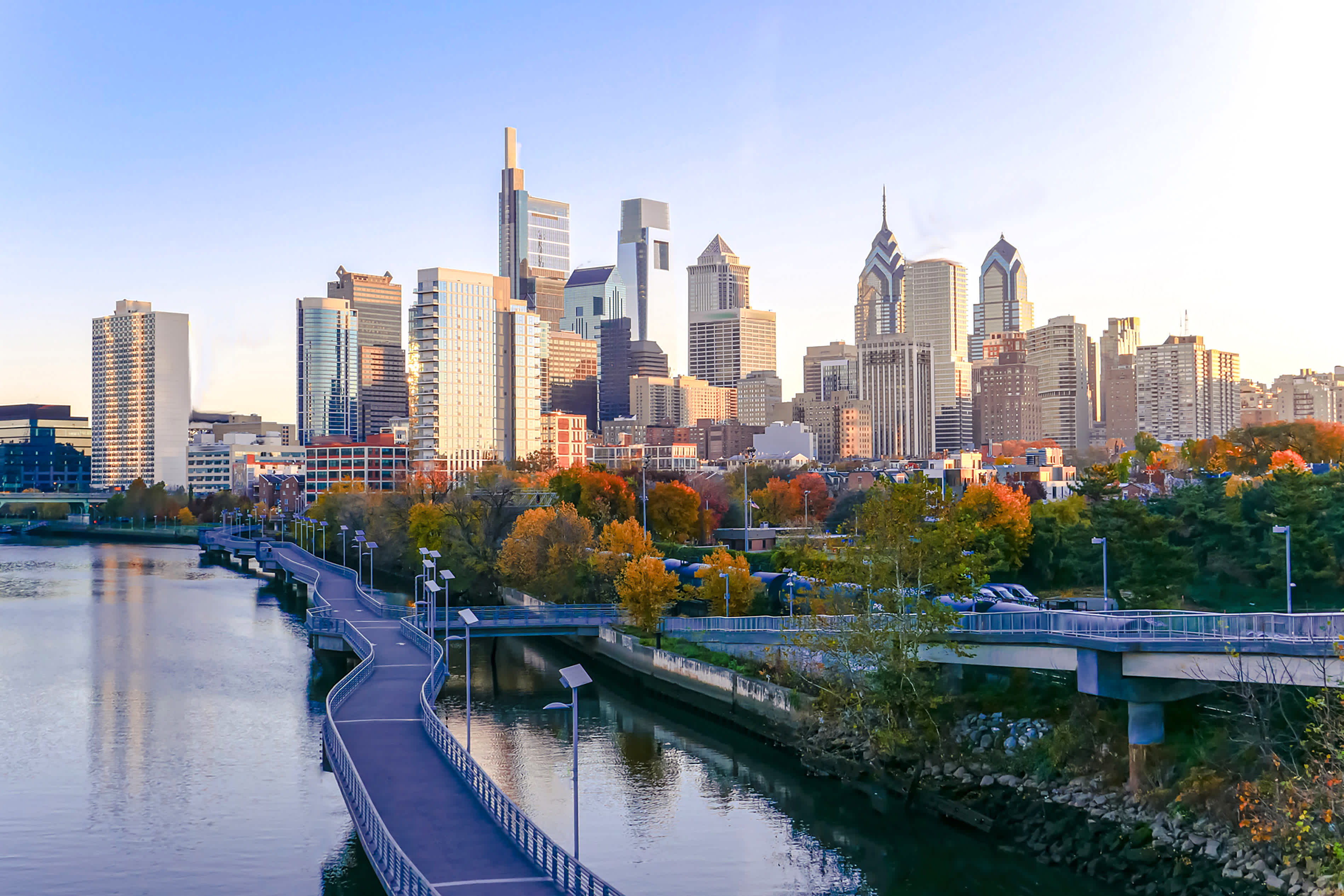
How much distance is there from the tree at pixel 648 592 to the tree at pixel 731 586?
6.39 ft

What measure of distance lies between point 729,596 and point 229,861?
30.4 metres

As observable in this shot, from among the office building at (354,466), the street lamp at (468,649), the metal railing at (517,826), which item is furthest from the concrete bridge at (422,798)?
the office building at (354,466)

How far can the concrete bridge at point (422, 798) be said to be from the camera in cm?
2467

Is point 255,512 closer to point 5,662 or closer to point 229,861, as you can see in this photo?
point 5,662

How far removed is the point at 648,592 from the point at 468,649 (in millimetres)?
22501

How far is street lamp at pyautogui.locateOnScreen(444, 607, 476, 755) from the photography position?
3541cm

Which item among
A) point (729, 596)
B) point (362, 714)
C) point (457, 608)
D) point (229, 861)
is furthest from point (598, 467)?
point (229, 861)

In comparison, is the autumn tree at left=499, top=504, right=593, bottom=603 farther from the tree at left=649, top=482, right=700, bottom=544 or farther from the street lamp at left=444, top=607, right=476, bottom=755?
the tree at left=649, top=482, right=700, bottom=544

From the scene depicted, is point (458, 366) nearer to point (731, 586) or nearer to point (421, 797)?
point (731, 586)

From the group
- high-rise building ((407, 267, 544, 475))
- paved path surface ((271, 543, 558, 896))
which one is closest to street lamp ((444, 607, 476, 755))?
paved path surface ((271, 543, 558, 896))

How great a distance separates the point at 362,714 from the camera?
1545 inches

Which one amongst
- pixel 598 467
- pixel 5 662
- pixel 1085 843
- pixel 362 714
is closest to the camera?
pixel 1085 843

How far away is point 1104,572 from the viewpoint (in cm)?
5306

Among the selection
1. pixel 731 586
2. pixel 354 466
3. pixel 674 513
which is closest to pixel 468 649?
pixel 731 586
